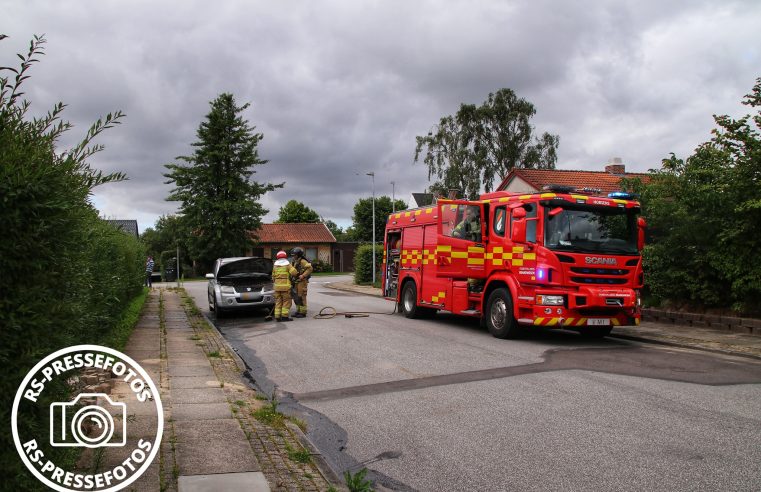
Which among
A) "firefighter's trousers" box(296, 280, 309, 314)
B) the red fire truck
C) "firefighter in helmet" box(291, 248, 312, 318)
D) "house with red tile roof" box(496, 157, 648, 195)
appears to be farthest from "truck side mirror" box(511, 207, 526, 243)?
"house with red tile roof" box(496, 157, 648, 195)

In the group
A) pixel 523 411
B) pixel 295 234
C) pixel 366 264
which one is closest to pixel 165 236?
pixel 295 234

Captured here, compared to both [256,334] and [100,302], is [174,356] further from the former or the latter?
[256,334]

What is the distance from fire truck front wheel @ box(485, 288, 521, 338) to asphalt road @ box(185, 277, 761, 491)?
38cm

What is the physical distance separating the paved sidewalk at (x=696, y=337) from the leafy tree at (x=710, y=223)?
0.78 metres

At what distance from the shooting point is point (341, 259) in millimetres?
71375

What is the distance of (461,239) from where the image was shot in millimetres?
13469

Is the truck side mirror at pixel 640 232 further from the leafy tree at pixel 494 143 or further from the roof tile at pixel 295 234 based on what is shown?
the roof tile at pixel 295 234

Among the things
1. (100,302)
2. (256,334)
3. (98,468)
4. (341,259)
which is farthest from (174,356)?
(341,259)

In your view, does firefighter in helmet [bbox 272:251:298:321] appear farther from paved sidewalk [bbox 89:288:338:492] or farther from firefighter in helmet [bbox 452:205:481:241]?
paved sidewalk [bbox 89:288:338:492]

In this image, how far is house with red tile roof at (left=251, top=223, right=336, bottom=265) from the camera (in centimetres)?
6750

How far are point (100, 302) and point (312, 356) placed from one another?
353cm

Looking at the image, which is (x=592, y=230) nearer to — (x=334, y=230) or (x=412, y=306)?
(x=412, y=306)

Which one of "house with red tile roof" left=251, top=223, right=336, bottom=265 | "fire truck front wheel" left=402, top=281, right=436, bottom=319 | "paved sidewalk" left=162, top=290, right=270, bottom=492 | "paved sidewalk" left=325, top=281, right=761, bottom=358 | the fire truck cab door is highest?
"house with red tile roof" left=251, top=223, right=336, bottom=265

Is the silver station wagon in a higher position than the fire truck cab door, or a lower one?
lower
